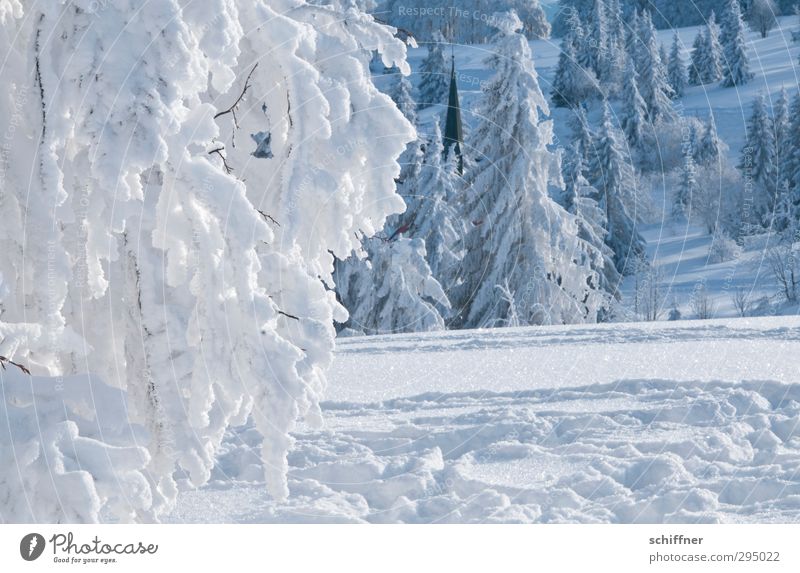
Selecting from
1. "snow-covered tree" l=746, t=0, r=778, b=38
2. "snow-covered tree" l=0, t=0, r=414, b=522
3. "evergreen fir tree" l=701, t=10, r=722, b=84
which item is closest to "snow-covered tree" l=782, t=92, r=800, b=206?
"evergreen fir tree" l=701, t=10, r=722, b=84

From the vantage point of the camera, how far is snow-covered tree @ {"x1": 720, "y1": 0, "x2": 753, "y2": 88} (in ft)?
136

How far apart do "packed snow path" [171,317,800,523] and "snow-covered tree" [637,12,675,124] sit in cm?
2503

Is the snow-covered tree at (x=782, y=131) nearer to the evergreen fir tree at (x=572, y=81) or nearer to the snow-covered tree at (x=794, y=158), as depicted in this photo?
the snow-covered tree at (x=794, y=158)

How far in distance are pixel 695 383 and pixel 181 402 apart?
6.39 metres

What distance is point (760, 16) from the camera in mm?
48250

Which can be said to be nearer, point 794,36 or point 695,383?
point 695,383

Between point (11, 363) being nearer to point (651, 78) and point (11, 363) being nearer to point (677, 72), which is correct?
point (651, 78)

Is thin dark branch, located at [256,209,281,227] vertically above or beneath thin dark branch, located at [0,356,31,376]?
above

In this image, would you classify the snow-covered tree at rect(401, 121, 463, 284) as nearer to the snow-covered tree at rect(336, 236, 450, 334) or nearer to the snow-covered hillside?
the snow-covered tree at rect(336, 236, 450, 334)

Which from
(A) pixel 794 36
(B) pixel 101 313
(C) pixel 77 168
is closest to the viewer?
(C) pixel 77 168

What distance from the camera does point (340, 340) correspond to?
1479 centimetres

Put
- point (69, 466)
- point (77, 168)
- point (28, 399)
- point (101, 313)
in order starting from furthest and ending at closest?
point (101, 313) → point (77, 168) → point (28, 399) → point (69, 466)

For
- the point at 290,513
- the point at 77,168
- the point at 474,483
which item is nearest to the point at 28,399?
the point at 77,168

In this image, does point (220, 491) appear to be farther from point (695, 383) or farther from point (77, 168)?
point (695, 383)
